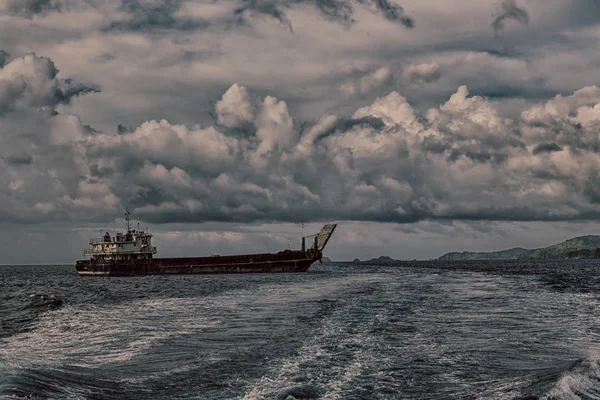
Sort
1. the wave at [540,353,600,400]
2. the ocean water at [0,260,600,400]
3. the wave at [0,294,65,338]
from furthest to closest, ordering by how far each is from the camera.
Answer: the wave at [0,294,65,338] → the ocean water at [0,260,600,400] → the wave at [540,353,600,400]

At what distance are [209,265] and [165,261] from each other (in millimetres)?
10942

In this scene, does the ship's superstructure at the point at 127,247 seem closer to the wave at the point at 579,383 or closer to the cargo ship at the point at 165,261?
the cargo ship at the point at 165,261

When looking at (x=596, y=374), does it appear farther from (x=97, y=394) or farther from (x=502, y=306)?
(x=502, y=306)

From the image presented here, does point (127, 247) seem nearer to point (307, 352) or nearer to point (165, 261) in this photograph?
point (165, 261)

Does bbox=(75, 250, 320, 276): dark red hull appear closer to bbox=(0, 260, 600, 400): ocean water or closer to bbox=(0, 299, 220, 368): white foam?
bbox=(0, 299, 220, 368): white foam

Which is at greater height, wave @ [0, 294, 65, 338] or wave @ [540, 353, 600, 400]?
wave @ [540, 353, 600, 400]

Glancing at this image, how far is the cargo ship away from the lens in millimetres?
143000

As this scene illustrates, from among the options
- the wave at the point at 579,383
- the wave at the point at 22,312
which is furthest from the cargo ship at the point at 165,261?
the wave at the point at 579,383

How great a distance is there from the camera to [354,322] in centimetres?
3781

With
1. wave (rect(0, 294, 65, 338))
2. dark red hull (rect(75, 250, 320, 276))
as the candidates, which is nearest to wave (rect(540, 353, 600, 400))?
wave (rect(0, 294, 65, 338))

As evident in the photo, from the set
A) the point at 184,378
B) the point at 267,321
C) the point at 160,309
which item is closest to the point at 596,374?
the point at 184,378

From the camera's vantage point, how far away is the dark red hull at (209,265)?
14250 cm

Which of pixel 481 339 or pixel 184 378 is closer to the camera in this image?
pixel 184 378

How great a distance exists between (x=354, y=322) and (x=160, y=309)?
1939cm
